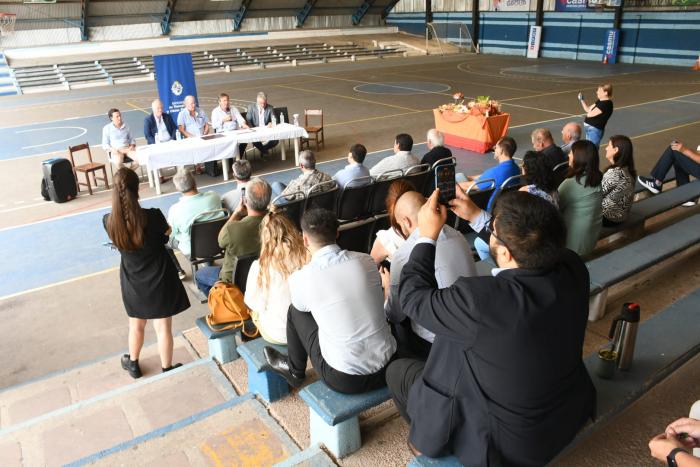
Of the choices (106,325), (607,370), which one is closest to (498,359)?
(607,370)

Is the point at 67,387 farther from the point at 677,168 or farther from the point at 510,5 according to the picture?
the point at 510,5

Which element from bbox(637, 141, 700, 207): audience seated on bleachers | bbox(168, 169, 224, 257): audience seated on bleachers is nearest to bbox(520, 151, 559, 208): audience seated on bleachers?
bbox(168, 169, 224, 257): audience seated on bleachers

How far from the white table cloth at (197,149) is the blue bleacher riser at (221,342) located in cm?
548

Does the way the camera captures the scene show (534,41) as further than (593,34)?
Yes

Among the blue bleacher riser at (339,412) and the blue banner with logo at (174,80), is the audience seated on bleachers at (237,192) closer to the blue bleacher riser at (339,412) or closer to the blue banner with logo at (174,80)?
the blue bleacher riser at (339,412)

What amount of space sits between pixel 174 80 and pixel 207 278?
24.7 feet

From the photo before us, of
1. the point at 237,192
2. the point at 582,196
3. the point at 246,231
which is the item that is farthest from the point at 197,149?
the point at 582,196

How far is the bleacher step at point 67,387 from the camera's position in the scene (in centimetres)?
385

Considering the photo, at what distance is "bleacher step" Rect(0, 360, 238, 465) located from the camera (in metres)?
3.26

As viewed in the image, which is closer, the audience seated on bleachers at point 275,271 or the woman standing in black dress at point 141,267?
the audience seated on bleachers at point 275,271

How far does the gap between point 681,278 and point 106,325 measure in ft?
17.6

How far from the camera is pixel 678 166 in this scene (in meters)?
7.06

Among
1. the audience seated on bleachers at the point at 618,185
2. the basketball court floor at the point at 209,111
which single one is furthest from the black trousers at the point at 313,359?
the audience seated on bleachers at the point at 618,185

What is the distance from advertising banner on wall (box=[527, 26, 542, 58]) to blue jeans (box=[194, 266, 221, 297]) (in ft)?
92.6
